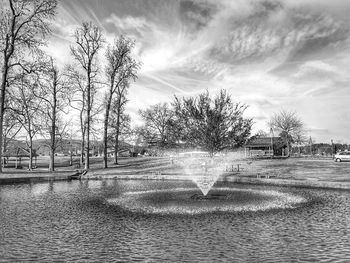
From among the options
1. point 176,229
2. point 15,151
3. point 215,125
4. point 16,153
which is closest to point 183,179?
point 215,125

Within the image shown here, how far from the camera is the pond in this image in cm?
759

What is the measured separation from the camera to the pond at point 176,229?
759cm

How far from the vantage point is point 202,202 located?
16047 mm

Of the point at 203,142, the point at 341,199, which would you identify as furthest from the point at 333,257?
the point at 203,142

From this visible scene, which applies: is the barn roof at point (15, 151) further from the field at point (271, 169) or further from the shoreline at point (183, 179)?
the shoreline at point (183, 179)

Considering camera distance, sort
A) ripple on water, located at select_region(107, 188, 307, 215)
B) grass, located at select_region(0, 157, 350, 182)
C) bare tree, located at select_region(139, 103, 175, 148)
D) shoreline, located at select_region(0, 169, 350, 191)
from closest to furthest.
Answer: ripple on water, located at select_region(107, 188, 307, 215) → shoreline, located at select_region(0, 169, 350, 191) → grass, located at select_region(0, 157, 350, 182) → bare tree, located at select_region(139, 103, 175, 148)

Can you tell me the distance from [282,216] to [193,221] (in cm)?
343

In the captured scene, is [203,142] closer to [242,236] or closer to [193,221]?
[193,221]

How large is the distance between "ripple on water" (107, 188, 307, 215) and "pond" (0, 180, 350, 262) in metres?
0.04

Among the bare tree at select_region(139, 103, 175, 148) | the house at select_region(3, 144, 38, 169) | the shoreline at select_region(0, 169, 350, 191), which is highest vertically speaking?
the bare tree at select_region(139, 103, 175, 148)

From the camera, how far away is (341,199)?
1619 centimetres

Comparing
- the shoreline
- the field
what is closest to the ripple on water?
the shoreline

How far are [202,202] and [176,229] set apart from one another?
19.8ft

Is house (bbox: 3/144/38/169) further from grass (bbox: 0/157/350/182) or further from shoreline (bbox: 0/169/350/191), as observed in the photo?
shoreline (bbox: 0/169/350/191)
